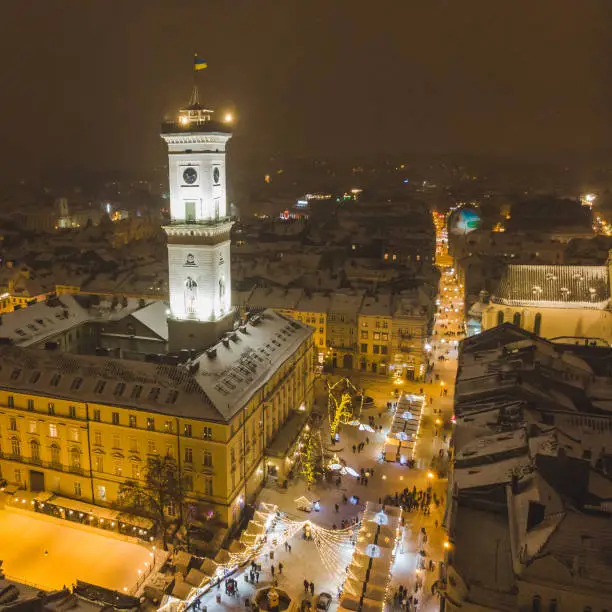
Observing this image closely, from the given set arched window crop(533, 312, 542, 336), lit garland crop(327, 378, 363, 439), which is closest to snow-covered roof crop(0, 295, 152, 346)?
lit garland crop(327, 378, 363, 439)

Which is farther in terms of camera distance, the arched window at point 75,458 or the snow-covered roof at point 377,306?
the snow-covered roof at point 377,306

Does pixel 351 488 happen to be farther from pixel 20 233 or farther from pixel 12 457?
pixel 20 233

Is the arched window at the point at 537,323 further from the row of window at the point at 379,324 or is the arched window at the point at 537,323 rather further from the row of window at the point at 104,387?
the row of window at the point at 104,387

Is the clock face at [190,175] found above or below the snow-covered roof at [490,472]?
above

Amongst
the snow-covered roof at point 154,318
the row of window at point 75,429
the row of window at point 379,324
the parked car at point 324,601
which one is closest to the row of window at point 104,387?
the row of window at point 75,429

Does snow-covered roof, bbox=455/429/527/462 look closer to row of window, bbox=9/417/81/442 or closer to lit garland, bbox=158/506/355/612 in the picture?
lit garland, bbox=158/506/355/612

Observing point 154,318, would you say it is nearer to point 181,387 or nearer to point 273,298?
point 181,387

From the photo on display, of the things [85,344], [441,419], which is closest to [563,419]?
[441,419]
